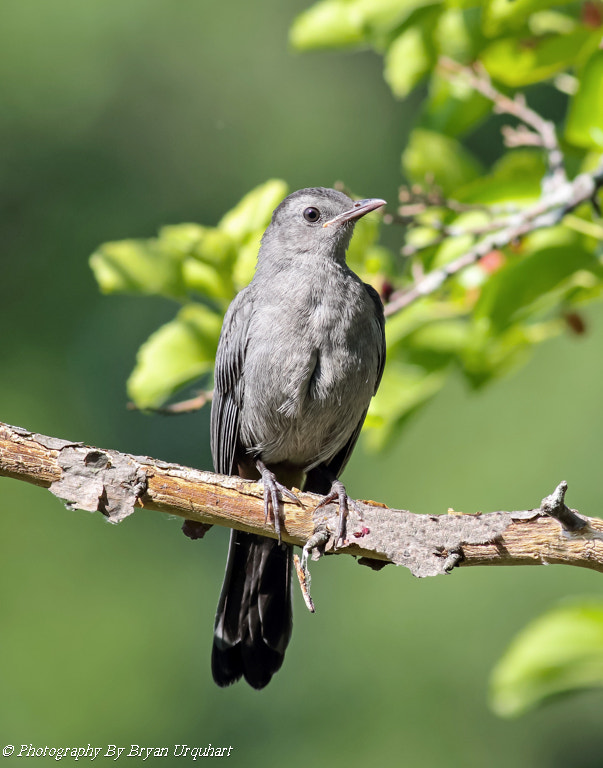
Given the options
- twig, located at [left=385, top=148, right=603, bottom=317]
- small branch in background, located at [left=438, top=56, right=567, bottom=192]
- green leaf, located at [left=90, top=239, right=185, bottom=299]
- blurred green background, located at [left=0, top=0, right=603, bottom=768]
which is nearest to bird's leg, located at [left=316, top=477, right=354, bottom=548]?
twig, located at [left=385, top=148, right=603, bottom=317]

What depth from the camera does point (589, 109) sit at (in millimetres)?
3129

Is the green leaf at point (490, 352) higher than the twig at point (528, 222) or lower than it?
lower

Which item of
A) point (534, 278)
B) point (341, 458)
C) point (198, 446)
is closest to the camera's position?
point (534, 278)

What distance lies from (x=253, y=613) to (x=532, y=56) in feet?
8.81

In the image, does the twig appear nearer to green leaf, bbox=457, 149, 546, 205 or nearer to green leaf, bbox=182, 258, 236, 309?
green leaf, bbox=457, 149, 546, 205

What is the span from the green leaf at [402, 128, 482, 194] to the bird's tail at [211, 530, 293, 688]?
180 cm

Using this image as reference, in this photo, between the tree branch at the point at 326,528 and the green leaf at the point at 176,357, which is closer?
the tree branch at the point at 326,528

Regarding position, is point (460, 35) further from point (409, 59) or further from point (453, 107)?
point (453, 107)

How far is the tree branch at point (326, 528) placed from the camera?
3.00m

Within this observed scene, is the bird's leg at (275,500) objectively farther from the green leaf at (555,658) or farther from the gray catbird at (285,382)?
the green leaf at (555,658)

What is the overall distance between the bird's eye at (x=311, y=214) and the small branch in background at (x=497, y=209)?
2.53ft

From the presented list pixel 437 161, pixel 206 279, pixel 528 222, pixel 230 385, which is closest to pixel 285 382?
pixel 230 385

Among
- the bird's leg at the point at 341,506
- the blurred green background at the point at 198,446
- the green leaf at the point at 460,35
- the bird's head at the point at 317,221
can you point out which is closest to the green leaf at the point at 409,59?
the green leaf at the point at 460,35

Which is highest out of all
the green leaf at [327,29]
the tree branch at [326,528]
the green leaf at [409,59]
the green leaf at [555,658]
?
the green leaf at [327,29]
